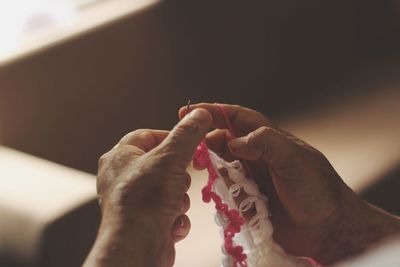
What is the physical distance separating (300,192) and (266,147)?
9 centimetres

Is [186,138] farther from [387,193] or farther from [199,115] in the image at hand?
[387,193]

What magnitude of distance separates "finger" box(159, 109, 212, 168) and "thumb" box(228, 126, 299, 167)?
0.11 metres

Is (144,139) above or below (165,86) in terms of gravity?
below

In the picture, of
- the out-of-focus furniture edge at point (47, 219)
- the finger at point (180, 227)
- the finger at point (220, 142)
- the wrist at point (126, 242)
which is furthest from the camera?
the out-of-focus furniture edge at point (47, 219)

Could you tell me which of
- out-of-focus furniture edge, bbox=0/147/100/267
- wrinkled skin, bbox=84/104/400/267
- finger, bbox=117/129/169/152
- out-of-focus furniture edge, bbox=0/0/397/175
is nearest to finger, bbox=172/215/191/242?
wrinkled skin, bbox=84/104/400/267

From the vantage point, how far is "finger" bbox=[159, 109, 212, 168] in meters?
0.97

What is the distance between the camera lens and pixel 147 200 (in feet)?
3.10

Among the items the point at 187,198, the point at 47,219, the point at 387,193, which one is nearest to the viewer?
the point at 187,198

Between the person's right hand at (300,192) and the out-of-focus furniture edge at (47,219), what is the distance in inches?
13.5

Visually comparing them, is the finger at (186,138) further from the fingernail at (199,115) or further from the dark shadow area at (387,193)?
the dark shadow area at (387,193)

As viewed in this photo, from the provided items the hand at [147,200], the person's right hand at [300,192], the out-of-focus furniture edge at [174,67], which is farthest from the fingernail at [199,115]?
the out-of-focus furniture edge at [174,67]

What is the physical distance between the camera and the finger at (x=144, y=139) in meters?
1.10

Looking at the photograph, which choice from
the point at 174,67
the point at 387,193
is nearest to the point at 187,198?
the point at 387,193

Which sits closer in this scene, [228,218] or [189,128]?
[189,128]
